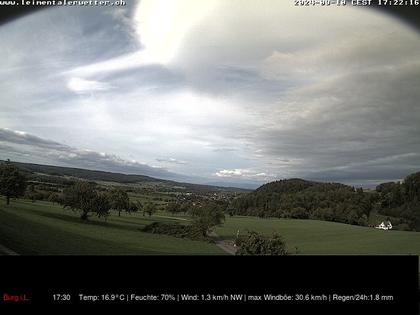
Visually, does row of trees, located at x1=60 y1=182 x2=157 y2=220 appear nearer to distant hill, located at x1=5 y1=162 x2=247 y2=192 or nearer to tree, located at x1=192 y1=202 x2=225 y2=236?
distant hill, located at x1=5 y1=162 x2=247 y2=192

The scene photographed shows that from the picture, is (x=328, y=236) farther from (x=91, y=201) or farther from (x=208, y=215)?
(x=91, y=201)

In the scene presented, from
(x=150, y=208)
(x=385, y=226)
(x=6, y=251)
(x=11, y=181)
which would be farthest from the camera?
(x=385, y=226)

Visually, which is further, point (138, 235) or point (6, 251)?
point (138, 235)

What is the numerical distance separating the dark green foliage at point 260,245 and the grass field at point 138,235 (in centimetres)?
12

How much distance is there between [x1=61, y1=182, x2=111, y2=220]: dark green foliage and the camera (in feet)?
9.84

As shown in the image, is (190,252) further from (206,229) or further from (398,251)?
(398,251)

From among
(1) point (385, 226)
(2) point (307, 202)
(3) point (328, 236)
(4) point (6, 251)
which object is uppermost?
(2) point (307, 202)

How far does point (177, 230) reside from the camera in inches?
127

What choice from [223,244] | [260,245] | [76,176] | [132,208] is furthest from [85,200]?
[260,245]

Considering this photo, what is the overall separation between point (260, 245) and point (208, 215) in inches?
26.7

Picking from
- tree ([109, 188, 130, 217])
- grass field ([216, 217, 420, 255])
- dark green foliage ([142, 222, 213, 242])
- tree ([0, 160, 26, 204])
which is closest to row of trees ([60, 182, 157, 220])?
tree ([109, 188, 130, 217])

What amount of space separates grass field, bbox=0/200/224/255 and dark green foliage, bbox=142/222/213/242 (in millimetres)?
82
